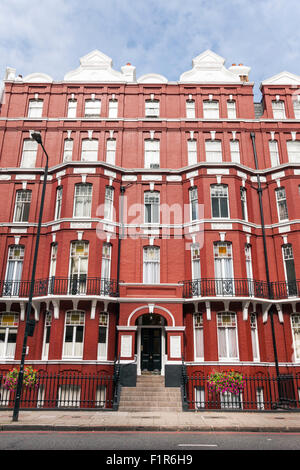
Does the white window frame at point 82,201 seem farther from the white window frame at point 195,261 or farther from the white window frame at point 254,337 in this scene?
the white window frame at point 254,337

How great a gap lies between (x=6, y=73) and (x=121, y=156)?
10928mm

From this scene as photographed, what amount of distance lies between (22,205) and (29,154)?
3.77 metres

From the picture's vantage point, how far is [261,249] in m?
20.6

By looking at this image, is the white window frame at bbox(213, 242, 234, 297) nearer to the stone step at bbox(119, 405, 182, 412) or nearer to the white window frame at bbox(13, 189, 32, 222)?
the stone step at bbox(119, 405, 182, 412)

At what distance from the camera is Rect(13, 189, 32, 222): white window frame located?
21375 mm

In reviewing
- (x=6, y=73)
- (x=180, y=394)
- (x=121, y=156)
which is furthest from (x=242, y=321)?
(x=6, y=73)

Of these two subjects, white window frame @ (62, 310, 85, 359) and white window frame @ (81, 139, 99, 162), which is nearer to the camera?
white window frame @ (62, 310, 85, 359)

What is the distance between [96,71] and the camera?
83.0 feet

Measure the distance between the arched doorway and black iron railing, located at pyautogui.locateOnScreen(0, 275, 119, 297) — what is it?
2423 millimetres

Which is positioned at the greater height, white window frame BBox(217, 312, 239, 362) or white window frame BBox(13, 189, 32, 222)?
white window frame BBox(13, 189, 32, 222)

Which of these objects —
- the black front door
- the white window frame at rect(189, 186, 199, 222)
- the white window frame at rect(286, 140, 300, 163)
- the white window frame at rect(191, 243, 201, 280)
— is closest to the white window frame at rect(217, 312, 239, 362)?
the white window frame at rect(191, 243, 201, 280)

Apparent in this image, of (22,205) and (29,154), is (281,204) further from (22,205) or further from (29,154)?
(29,154)

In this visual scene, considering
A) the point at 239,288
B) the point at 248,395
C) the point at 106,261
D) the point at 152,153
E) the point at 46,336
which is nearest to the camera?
the point at 248,395

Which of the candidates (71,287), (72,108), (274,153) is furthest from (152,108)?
(71,287)
